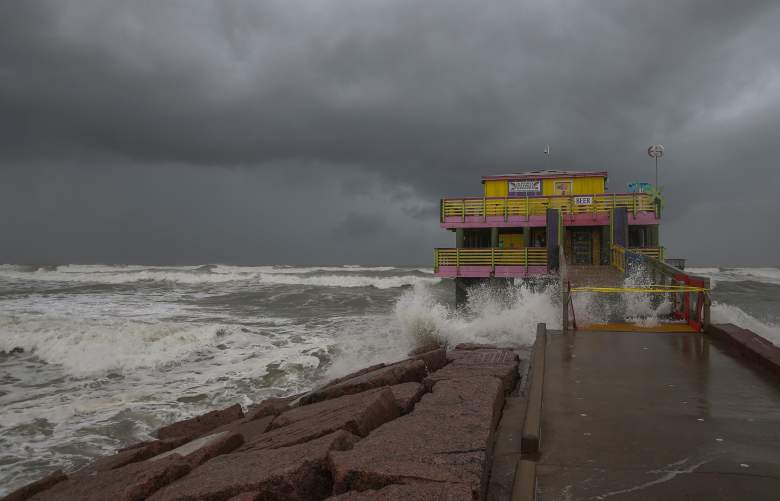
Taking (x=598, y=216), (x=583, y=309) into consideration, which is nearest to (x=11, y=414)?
(x=583, y=309)

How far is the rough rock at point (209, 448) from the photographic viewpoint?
15.0 feet

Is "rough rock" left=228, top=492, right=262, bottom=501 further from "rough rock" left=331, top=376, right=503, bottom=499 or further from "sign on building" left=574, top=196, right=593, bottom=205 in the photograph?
"sign on building" left=574, top=196, right=593, bottom=205

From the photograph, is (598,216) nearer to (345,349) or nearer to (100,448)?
(345,349)

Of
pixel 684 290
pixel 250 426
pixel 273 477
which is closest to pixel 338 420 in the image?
pixel 273 477

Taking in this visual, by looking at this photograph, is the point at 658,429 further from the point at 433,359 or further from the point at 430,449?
the point at 433,359

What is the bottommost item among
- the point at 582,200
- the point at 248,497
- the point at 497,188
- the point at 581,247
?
the point at 248,497

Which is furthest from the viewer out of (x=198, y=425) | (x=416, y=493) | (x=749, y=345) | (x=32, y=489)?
(x=198, y=425)

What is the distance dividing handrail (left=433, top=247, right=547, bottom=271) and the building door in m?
3.54

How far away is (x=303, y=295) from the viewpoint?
99.6ft

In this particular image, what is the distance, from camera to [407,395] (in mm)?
5344

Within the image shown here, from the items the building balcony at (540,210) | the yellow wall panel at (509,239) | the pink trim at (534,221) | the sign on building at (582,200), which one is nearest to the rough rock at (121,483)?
the pink trim at (534,221)

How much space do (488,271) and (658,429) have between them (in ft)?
46.9

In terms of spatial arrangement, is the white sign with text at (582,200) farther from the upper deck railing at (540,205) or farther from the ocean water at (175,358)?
the ocean water at (175,358)

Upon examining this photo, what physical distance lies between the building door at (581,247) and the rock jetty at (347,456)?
15958mm
